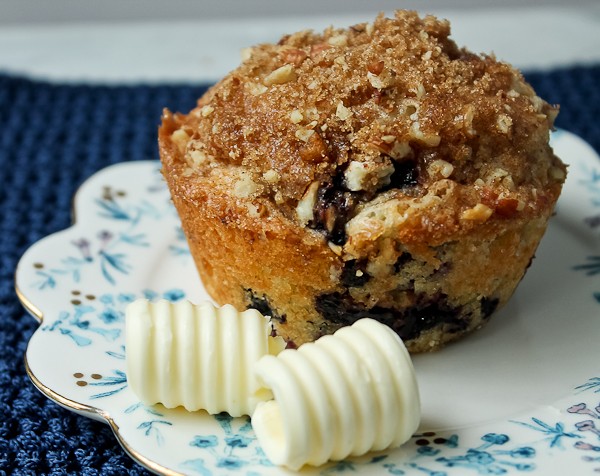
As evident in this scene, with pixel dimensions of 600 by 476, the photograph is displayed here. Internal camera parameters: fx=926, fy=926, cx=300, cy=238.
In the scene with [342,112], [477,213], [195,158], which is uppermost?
[342,112]

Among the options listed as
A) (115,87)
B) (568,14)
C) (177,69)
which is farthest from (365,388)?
Result: (568,14)

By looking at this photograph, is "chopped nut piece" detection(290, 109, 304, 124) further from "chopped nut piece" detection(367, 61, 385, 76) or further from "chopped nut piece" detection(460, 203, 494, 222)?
"chopped nut piece" detection(460, 203, 494, 222)

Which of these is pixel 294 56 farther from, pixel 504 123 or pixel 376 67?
pixel 504 123

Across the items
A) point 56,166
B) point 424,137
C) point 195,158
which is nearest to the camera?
point 424,137

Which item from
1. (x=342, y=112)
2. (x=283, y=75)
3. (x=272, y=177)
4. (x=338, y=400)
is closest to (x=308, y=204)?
(x=272, y=177)

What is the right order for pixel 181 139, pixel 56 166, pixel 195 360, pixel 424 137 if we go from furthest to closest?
pixel 56 166 → pixel 181 139 → pixel 424 137 → pixel 195 360

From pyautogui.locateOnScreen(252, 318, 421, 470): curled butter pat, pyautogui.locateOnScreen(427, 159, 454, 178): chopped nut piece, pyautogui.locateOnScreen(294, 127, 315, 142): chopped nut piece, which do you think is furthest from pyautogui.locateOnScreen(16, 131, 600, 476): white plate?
pyautogui.locateOnScreen(294, 127, 315, 142): chopped nut piece

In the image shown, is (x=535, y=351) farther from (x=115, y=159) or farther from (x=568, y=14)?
→ (x=568, y=14)
